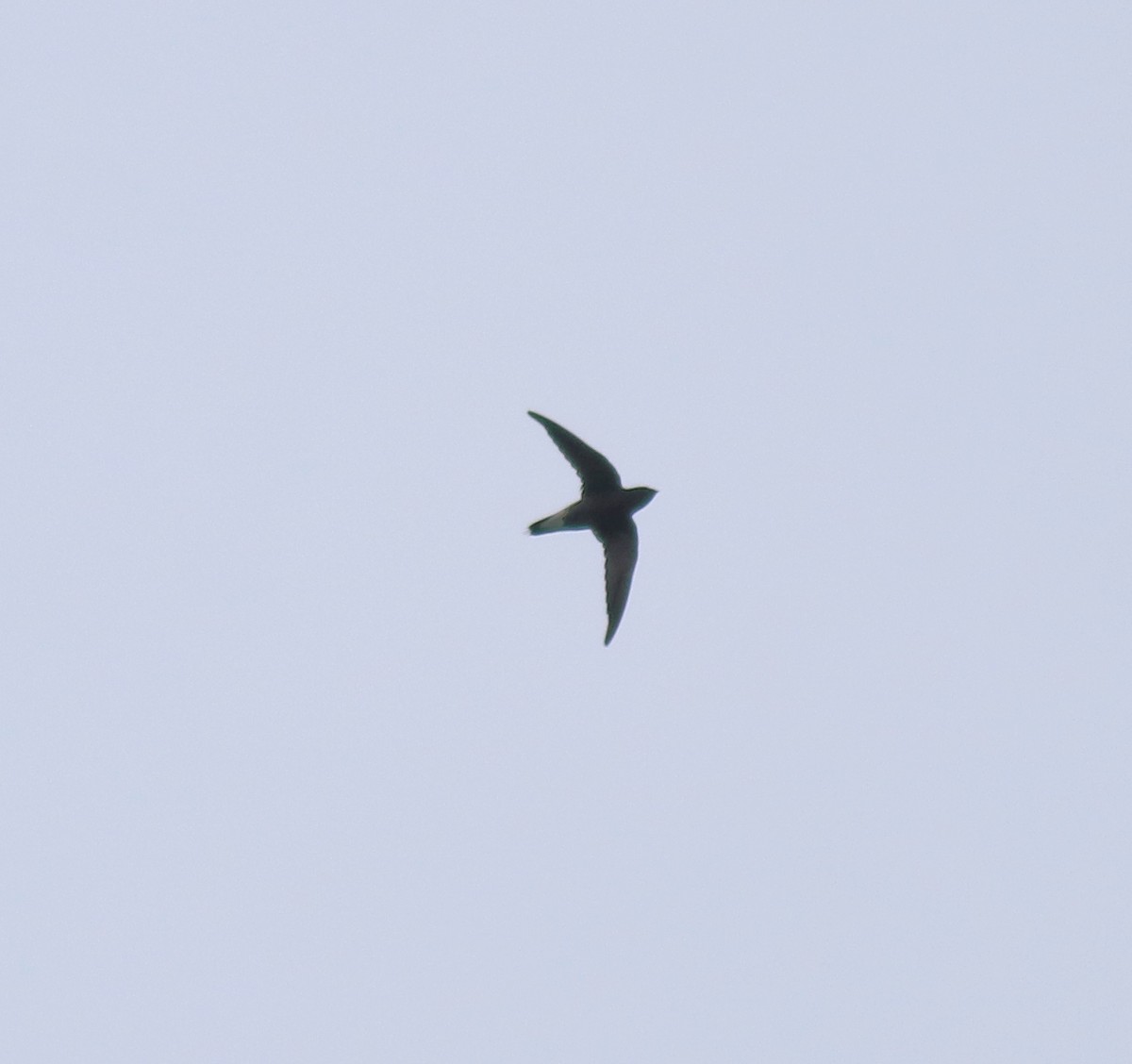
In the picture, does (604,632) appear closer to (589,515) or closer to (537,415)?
(589,515)

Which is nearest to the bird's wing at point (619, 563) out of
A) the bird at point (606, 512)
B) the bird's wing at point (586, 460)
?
the bird at point (606, 512)

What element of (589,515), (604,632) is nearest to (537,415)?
(589,515)

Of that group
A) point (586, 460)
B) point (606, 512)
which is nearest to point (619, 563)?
point (606, 512)

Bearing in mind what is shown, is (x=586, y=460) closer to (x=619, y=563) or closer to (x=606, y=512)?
(x=606, y=512)

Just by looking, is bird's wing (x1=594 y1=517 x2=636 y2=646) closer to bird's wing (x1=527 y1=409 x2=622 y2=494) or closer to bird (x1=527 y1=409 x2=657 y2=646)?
bird (x1=527 y1=409 x2=657 y2=646)

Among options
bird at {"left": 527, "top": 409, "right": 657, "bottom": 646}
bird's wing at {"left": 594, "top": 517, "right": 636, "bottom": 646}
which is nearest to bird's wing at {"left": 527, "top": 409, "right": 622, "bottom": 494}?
bird at {"left": 527, "top": 409, "right": 657, "bottom": 646}

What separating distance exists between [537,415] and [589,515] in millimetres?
1347

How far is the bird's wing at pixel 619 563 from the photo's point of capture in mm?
17703

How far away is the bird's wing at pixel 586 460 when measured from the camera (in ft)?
58.1

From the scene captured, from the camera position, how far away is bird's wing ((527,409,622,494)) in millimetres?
17703

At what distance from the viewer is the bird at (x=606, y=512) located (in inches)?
697

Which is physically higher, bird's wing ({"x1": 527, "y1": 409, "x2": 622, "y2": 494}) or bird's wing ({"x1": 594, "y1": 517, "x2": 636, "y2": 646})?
bird's wing ({"x1": 527, "y1": 409, "x2": 622, "y2": 494})

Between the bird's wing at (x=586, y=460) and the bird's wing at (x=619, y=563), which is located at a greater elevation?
the bird's wing at (x=586, y=460)

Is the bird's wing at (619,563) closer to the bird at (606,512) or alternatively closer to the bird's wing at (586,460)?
the bird at (606,512)
